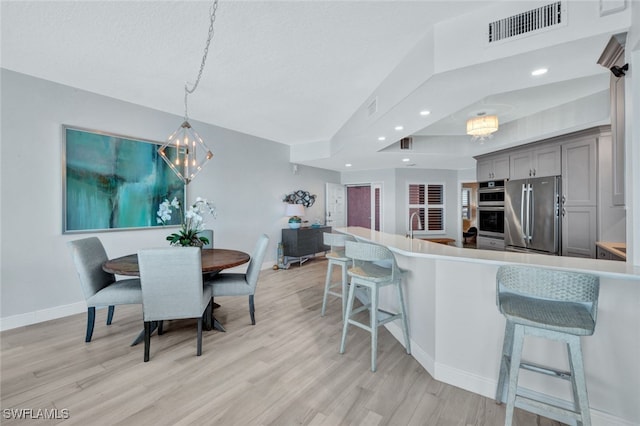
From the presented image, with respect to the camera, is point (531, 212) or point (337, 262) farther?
point (531, 212)

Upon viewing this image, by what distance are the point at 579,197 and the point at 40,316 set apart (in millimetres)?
6406

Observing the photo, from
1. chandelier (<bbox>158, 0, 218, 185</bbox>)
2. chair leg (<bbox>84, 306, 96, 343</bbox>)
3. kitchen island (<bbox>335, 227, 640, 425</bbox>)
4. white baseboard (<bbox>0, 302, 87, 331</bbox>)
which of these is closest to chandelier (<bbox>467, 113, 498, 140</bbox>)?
kitchen island (<bbox>335, 227, 640, 425</bbox>)

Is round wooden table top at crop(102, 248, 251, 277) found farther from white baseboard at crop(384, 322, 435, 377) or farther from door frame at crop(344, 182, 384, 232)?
door frame at crop(344, 182, 384, 232)

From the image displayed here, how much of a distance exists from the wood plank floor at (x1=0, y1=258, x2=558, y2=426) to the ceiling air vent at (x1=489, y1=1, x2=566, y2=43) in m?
2.33

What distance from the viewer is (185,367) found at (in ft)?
6.84

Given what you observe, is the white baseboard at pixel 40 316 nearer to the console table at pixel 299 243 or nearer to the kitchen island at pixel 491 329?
the console table at pixel 299 243

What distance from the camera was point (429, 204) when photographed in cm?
677

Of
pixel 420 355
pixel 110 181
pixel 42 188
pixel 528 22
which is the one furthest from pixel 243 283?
pixel 528 22

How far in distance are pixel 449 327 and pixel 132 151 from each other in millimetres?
4012

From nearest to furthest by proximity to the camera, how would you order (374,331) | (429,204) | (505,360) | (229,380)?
(505,360)
(229,380)
(374,331)
(429,204)

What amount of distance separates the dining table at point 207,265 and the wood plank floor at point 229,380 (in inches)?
4.1

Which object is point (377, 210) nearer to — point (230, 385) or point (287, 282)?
point (287, 282)

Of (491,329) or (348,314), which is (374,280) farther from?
(491,329)

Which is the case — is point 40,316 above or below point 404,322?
below
